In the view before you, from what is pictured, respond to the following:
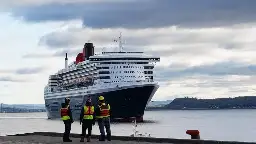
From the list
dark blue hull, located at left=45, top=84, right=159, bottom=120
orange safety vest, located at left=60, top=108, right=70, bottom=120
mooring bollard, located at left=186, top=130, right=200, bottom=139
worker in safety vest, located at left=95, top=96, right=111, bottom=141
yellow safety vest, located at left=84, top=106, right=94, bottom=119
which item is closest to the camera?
mooring bollard, located at left=186, top=130, right=200, bottom=139

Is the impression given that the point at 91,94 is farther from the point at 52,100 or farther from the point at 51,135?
the point at 51,135

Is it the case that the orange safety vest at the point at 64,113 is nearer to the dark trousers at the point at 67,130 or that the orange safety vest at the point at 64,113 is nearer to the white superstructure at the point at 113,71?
the dark trousers at the point at 67,130

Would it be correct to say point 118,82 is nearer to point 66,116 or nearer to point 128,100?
point 128,100

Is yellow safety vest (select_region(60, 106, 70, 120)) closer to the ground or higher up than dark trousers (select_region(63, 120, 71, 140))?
higher up

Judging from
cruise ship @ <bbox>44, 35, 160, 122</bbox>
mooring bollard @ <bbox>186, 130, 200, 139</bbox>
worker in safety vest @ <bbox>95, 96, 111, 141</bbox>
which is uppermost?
cruise ship @ <bbox>44, 35, 160, 122</bbox>

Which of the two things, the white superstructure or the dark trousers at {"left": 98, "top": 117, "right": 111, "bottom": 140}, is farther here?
the white superstructure

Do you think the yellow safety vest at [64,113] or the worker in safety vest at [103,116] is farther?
the worker in safety vest at [103,116]

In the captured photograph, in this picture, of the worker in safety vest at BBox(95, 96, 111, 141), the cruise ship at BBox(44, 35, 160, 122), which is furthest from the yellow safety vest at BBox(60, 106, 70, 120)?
the cruise ship at BBox(44, 35, 160, 122)

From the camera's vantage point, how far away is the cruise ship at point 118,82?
86125mm

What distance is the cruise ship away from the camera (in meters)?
86.1

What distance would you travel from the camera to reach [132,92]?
85.8 m

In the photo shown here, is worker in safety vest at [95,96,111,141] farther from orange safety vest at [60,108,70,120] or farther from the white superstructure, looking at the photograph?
the white superstructure

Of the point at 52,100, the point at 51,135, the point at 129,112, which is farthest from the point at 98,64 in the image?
the point at 51,135

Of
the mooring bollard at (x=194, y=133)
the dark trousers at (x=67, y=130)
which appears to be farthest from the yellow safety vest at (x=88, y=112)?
the mooring bollard at (x=194, y=133)
